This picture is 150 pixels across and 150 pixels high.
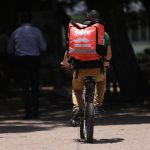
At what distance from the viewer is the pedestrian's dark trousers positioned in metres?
11.5

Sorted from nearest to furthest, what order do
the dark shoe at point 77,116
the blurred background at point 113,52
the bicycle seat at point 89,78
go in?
1. the bicycle seat at point 89,78
2. the dark shoe at point 77,116
3. the blurred background at point 113,52

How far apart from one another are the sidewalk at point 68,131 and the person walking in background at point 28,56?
18.9 inches

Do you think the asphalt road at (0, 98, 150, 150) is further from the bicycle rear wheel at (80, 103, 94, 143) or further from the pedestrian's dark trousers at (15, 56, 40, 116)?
the pedestrian's dark trousers at (15, 56, 40, 116)

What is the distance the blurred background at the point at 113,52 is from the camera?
14211mm

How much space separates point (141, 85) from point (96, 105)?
5745 mm

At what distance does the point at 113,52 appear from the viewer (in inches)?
561

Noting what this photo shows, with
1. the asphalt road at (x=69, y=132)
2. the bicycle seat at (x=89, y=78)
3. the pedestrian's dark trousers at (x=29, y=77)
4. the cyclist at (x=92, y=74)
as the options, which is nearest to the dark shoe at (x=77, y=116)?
the cyclist at (x=92, y=74)

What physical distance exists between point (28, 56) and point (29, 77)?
0.42 meters

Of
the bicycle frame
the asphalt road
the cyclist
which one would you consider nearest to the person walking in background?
the asphalt road

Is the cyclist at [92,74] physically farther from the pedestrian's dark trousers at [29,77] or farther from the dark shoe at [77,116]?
the pedestrian's dark trousers at [29,77]

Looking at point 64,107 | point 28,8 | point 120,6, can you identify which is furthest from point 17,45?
point 28,8

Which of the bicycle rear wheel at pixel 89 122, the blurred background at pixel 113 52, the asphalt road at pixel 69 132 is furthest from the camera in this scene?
the blurred background at pixel 113 52

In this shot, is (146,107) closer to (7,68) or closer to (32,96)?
(32,96)

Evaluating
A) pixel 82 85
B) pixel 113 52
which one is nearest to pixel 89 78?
pixel 82 85
